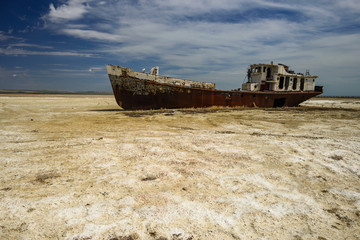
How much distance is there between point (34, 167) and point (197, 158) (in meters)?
2.31

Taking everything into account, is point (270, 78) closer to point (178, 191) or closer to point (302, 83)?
point (302, 83)

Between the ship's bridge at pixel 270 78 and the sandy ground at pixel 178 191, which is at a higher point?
the ship's bridge at pixel 270 78

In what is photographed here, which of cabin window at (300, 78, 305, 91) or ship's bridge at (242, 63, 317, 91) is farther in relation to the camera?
cabin window at (300, 78, 305, 91)

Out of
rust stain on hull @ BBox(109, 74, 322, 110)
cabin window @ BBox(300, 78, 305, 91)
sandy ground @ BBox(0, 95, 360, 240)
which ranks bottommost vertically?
sandy ground @ BBox(0, 95, 360, 240)

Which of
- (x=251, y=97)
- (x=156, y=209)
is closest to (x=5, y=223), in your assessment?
(x=156, y=209)

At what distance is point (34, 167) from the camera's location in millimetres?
2861

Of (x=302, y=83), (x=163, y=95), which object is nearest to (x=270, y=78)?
(x=302, y=83)

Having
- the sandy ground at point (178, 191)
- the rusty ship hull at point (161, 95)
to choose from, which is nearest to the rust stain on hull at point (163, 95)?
the rusty ship hull at point (161, 95)

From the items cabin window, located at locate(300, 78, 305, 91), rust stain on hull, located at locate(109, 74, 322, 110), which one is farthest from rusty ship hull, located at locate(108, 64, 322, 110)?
cabin window, located at locate(300, 78, 305, 91)

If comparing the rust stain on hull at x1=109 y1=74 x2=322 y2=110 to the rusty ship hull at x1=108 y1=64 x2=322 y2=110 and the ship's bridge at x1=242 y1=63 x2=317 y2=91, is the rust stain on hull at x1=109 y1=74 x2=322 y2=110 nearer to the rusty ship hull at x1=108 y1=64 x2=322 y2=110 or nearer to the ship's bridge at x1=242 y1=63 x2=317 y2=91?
the rusty ship hull at x1=108 y1=64 x2=322 y2=110

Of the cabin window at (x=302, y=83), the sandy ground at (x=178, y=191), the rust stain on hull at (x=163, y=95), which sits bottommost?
the sandy ground at (x=178, y=191)

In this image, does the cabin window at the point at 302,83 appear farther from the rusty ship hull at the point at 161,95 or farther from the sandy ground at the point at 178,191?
the sandy ground at the point at 178,191

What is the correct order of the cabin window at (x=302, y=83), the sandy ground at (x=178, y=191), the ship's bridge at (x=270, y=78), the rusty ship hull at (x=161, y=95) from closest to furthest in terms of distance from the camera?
the sandy ground at (x=178, y=191), the rusty ship hull at (x=161, y=95), the ship's bridge at (x=270, y=78), the cabin window at (x=302, y=83)

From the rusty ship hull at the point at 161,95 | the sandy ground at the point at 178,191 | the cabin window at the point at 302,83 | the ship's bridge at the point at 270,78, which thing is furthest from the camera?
the cabin window at the point at 302,83
